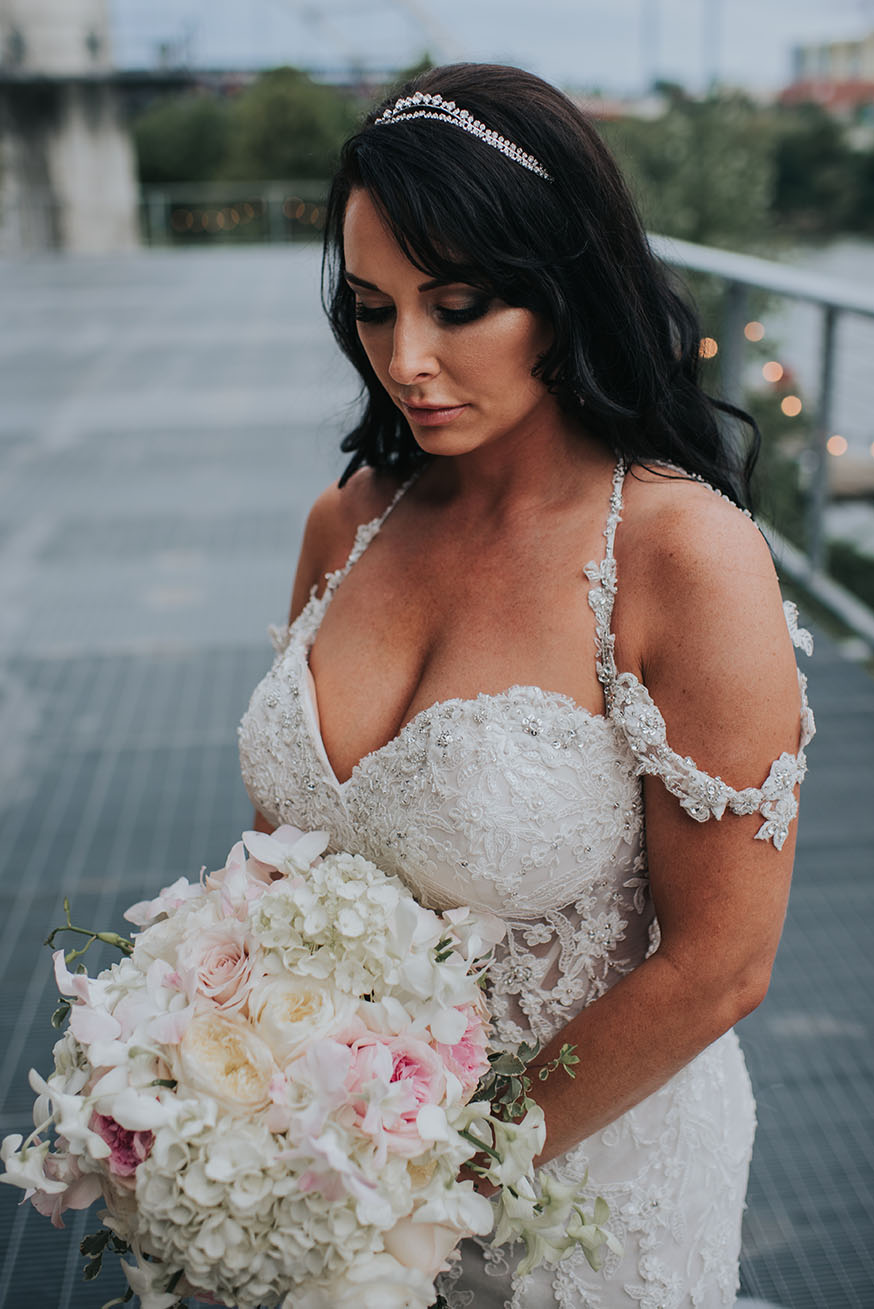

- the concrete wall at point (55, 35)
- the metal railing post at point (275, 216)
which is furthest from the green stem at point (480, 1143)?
the concrete wall at point (55, 35)

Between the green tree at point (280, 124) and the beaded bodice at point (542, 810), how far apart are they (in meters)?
28.2

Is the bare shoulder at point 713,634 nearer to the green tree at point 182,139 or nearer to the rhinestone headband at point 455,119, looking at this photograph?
the rhinestone headband at point 455,119

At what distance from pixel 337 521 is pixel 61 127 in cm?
2364

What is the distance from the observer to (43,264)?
16.5 metres

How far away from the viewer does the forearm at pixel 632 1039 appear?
1281 mm

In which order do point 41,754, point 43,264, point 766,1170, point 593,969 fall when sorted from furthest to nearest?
point 43,264 < point 41,754 < point 766,1170 < point 593,969

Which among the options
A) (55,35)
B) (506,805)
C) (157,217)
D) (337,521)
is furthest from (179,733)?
(55,35)

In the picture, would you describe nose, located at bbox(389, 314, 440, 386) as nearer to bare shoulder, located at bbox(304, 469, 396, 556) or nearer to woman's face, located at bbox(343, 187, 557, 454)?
woman's face, located at bbox(343, 187, 557, 454)

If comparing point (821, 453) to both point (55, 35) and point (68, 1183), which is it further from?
point (55, 35)

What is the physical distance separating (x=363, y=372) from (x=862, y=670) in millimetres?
3032

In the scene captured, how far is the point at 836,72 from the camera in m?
51.8

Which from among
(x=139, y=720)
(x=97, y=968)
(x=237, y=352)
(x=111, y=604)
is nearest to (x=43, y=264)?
(x=237, y=352)

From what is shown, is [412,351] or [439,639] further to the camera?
[439,639]

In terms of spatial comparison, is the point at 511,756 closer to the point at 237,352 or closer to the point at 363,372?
the point at 363,372
